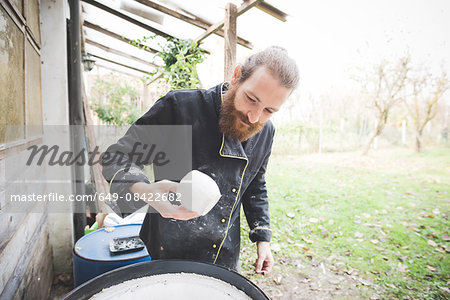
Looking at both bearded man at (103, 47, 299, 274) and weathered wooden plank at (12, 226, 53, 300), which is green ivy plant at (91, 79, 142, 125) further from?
bearded man at (103, 47, 299, 274)

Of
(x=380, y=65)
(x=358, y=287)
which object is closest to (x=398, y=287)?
(x=358, y=287)

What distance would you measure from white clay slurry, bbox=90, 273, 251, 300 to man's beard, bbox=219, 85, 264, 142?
0.72 m

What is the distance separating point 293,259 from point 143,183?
10.1ft

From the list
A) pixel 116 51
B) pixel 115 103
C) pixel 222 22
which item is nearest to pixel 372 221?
pixel 222 22

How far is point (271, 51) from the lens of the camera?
4.48ft

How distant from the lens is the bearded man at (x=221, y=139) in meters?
1.29

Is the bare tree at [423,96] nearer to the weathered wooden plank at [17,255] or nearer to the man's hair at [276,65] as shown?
the man's hair at [276,65]

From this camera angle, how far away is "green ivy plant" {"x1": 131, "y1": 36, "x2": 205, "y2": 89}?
167 inches

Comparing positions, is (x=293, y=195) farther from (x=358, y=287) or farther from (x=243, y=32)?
(x=243, y=32)

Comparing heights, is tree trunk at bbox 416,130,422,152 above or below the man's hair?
below

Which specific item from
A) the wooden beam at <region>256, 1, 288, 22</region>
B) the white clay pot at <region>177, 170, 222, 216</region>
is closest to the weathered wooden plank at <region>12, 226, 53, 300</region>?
the white clay pot at <region>177, 170, 222, 216</region>

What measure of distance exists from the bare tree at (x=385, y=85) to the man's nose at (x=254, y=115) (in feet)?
27.7

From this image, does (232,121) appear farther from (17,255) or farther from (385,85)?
(385,85)

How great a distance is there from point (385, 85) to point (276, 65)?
8717mm
